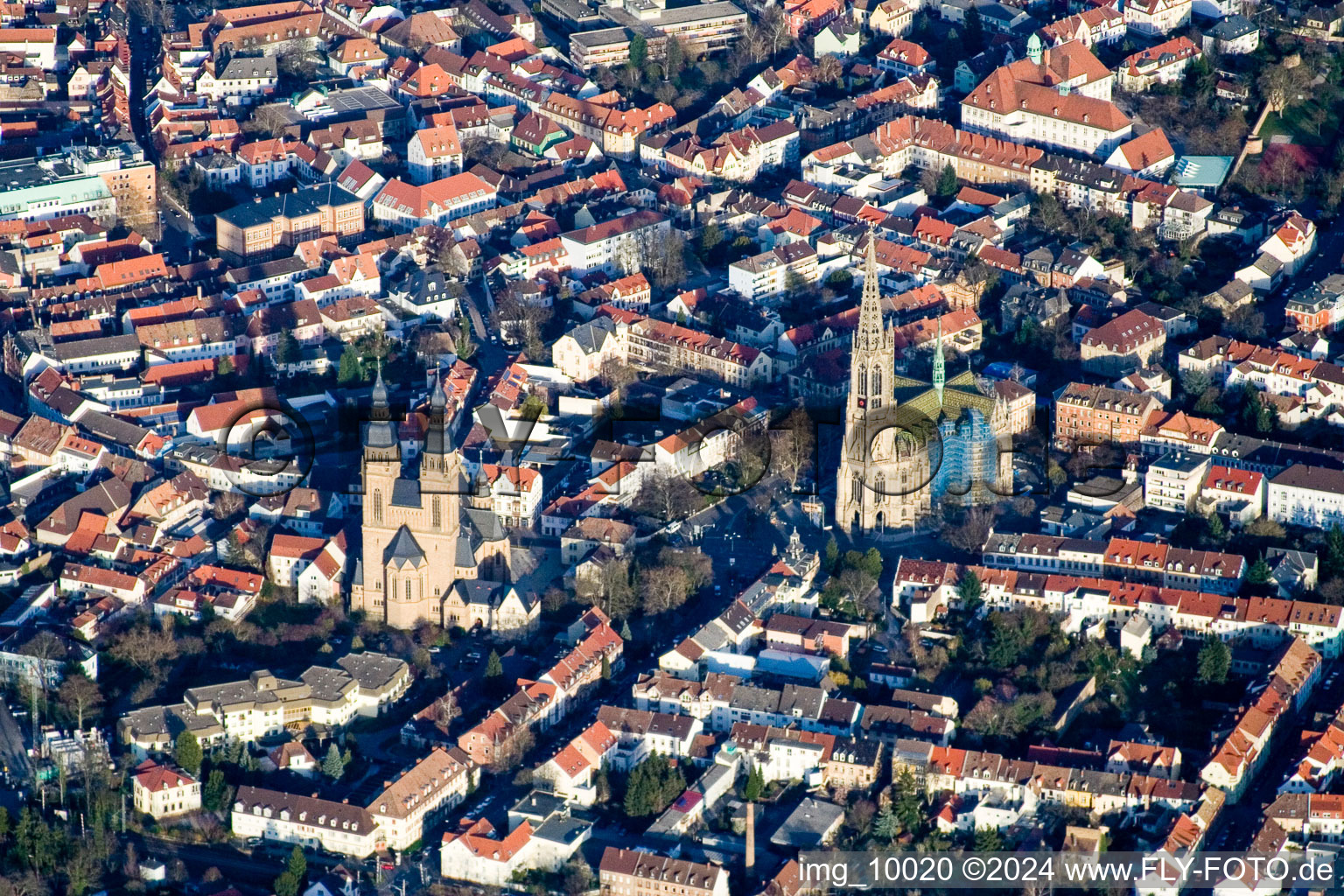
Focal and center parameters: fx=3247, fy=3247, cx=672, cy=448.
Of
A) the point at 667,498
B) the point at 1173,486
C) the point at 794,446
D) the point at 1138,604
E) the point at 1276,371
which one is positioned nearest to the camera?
the point at 1138,604

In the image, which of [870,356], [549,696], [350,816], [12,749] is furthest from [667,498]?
[12,749]

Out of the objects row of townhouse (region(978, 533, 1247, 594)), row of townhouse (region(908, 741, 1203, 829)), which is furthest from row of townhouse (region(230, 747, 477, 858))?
row of townhouse (region(978, 533, 1247, 594))

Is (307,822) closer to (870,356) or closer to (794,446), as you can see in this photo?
(870,356)

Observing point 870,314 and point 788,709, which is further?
point 870,314

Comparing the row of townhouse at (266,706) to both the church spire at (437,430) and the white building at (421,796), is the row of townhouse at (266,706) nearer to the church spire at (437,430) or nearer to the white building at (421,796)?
the white building at (421,796)

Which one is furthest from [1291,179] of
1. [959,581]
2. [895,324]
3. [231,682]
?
[231,682]

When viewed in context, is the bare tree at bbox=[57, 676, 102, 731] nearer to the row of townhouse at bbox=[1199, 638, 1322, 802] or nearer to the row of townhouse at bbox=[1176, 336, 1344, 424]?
the row of townhouse at bbox=[1199, 638, 1322, 802]

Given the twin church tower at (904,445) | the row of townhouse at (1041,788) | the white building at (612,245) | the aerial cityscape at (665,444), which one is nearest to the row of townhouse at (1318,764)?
the aerial cityscape at (665,444)
